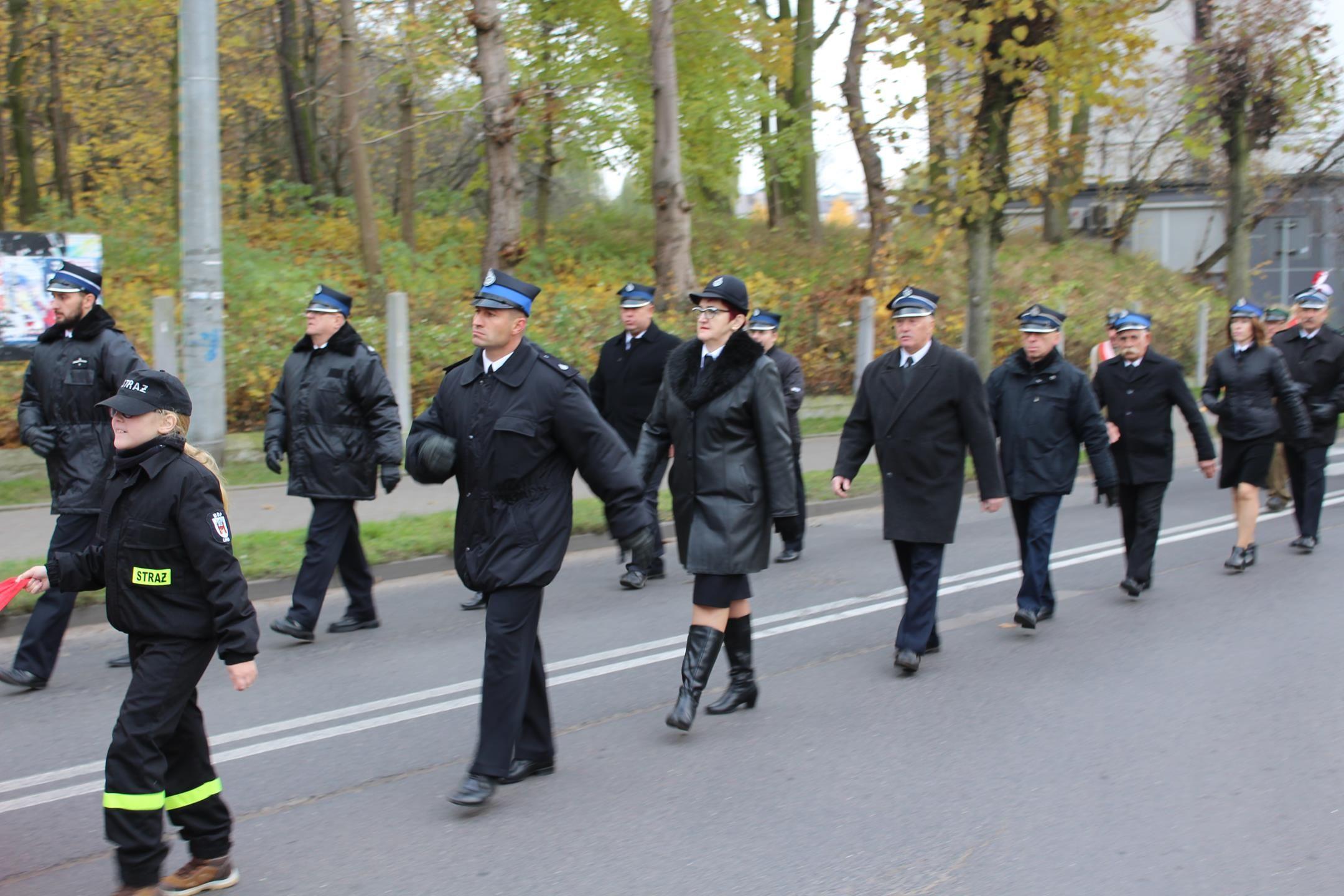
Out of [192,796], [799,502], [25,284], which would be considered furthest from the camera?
[25,284]

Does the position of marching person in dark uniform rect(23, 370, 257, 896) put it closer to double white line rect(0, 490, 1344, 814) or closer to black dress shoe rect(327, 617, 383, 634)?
double white line rect(0, 490, 1344, 814)

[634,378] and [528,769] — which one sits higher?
[634,378]

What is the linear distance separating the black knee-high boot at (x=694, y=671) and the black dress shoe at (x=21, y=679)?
3.12 m

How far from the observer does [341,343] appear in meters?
7.32

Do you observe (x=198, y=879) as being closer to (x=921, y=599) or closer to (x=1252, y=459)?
(x=921, y=599)

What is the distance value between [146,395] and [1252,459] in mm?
7995

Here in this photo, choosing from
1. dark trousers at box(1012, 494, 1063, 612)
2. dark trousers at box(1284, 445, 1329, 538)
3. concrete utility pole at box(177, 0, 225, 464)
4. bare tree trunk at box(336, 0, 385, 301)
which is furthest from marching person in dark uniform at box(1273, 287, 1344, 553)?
bare tree trunk at box(336, 0, 385, 301)

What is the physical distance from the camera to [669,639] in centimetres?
738

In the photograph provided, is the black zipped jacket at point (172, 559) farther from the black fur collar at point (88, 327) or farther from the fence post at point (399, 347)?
the fence post at point (399, 347)

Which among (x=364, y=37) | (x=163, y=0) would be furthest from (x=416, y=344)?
(x=163, y=0)

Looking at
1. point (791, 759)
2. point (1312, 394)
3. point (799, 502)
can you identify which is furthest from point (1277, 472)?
point (791, 759)

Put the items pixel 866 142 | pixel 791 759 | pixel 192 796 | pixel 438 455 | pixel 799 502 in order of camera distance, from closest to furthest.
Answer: pixel 192 796, pixel 438 455, pixel 791 759, pixel 799 502, pixel 866 142

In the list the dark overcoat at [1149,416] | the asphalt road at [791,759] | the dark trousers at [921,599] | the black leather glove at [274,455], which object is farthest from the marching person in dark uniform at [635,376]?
the dark overcoat at [1149,416]

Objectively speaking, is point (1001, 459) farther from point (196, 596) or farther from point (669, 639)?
point (196, 596)
